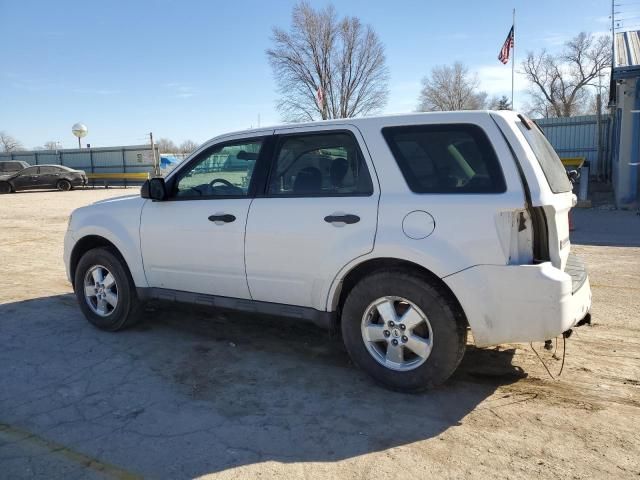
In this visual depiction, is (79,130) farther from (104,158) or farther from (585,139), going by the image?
(585,139)

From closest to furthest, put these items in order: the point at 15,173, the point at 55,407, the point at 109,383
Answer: the point at 55,407
the point at 109,383
the point at 15,173

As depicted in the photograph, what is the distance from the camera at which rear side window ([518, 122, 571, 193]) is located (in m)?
3.60

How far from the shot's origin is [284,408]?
3.62 meters

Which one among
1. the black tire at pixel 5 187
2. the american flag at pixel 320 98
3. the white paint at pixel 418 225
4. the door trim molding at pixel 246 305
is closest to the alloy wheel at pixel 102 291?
the door trim molding at pixel 246 305

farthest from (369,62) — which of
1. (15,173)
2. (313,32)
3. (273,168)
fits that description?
(273,168)

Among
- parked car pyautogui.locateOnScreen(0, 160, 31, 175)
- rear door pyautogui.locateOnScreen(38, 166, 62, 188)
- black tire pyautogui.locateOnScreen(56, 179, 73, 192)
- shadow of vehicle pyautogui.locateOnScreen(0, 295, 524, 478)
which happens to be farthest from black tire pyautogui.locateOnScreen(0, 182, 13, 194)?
shadow of vehicle pyautogui.locateOnScreen(0, 295, 524, 478)

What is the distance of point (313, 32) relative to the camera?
1721 inches

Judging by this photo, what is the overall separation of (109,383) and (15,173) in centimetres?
2875

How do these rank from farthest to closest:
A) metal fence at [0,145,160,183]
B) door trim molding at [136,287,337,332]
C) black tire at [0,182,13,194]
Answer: metal fence at [0,145,160,183], black tire at [0,182,13,194], door trim molding at [136,287,337,332]

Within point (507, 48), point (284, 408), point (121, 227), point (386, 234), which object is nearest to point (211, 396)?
point (284, 408)

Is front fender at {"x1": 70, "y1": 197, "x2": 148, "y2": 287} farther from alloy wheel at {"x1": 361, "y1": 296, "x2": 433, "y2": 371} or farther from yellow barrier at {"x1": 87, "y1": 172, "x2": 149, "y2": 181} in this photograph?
yellow barrier at {"x1": 87, "y1": 172, "x2": 149, "y2": 181}

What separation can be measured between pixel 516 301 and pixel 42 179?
100ft

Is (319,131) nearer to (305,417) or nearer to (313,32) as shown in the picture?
(305,417)

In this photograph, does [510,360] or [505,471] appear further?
[510,360]
